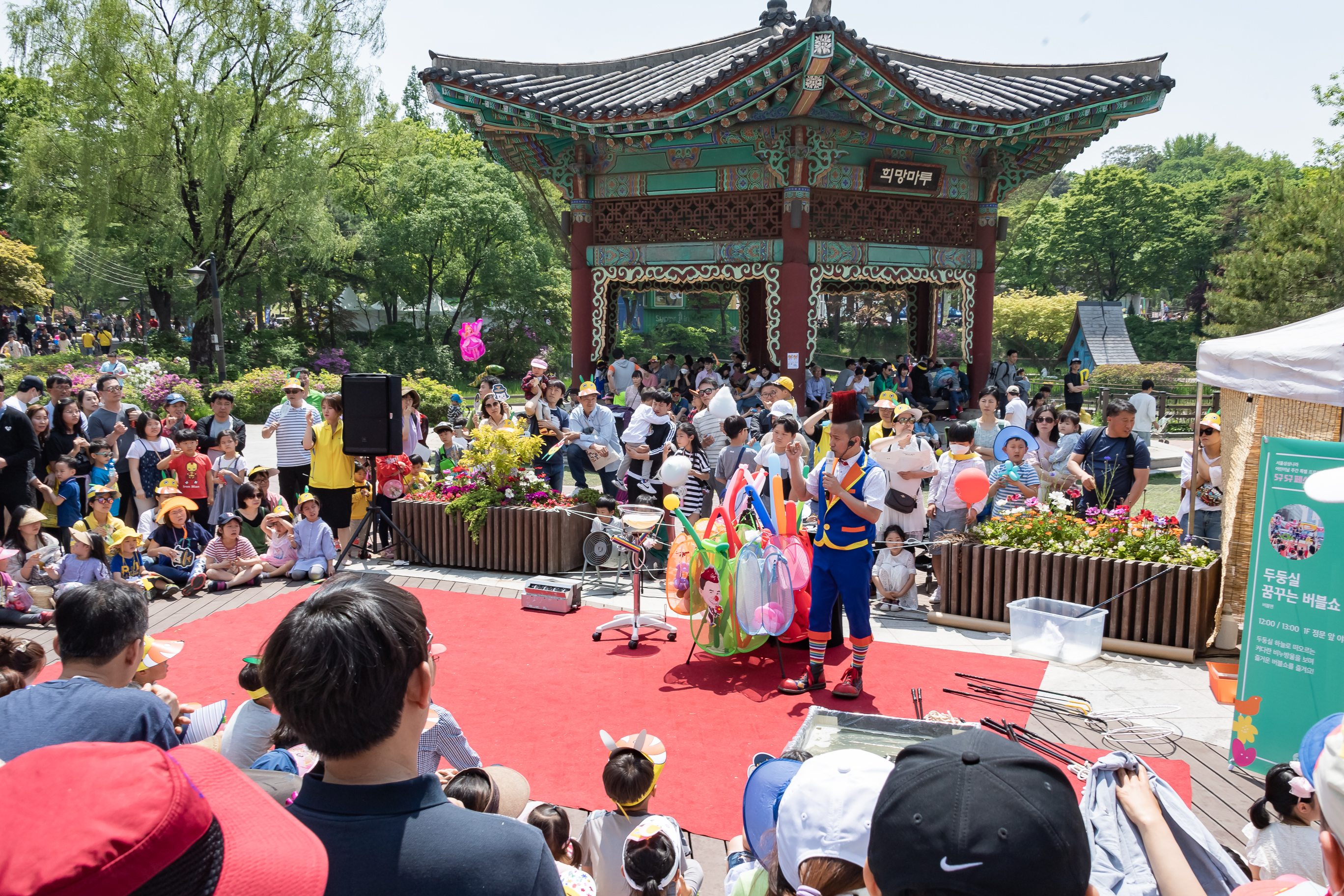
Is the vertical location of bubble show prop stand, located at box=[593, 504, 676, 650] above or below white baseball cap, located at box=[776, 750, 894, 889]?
below

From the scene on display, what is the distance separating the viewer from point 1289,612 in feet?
15.9

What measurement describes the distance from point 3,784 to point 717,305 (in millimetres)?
43251

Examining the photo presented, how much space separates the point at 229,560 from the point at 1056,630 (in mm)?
7340

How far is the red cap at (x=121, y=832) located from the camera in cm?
105

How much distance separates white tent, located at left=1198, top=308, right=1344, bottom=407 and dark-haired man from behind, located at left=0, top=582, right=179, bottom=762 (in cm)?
595

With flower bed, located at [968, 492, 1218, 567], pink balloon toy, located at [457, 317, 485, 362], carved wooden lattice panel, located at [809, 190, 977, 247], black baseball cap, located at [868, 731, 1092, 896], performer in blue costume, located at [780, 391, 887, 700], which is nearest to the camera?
black baseball cap, located at [868, 731, 1092, 896]

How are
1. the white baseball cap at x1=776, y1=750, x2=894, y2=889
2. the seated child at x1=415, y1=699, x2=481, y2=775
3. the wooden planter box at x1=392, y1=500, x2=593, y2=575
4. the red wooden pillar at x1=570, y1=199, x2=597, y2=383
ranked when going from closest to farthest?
the white baseball cap at x1=776, y1=750, x2=894, y2=889 → the seated child at x1=415, y1=699, x2=481, y2=775 → the wooden planter box at x1=392, y1=500, x2=593, y2=575 → the red wooden pillar at x1=570, y1=199, x2=597, y2=383

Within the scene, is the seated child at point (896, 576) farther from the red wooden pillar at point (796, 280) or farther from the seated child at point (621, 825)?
the red wooden pillar at point (796, 280)

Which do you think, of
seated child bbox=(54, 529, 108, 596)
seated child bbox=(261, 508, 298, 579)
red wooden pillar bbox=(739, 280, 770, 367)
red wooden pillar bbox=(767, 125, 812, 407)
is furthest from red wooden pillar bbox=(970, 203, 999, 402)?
seated child bbox=(54, 529, 108, 596)

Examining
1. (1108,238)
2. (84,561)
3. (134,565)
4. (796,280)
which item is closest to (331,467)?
(134,565)

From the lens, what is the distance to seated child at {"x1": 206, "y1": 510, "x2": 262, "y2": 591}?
28.2 ft

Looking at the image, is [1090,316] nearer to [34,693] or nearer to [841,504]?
[841,504]

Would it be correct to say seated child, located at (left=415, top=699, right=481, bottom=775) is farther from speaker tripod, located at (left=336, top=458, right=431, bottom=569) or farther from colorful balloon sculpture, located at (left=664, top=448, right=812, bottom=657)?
speaker tripod, located at (left=336, top=458, right=431, bottom=569)

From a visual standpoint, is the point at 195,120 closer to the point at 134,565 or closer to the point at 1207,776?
the point at 134,565
